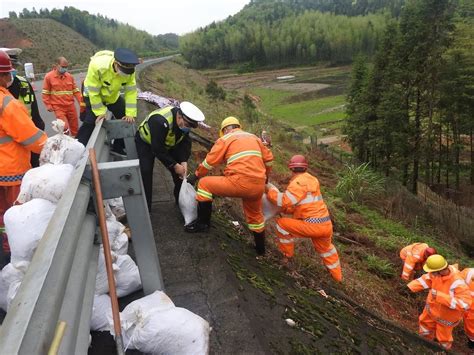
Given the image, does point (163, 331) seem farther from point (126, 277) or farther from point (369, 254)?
point (369, 254)

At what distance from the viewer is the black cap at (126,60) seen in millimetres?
4316

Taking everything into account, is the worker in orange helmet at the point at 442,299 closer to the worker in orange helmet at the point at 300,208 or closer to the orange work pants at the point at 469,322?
the orange work pants at the point at 469,322

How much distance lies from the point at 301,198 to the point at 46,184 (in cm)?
325

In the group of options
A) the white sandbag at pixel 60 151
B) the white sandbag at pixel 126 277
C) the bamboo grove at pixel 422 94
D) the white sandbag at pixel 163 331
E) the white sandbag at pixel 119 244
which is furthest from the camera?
the bamboo grove at pixel 422 94

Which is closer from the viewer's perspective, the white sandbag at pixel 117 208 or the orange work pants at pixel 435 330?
the white sandbag at pixel 117 208

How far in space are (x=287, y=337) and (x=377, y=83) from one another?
85.1 ft

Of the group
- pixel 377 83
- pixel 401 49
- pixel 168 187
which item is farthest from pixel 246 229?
pixel 377 83

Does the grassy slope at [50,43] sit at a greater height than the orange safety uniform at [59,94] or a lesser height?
greater

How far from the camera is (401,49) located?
75.1 feet

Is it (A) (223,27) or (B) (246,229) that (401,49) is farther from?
(A) (223,27)

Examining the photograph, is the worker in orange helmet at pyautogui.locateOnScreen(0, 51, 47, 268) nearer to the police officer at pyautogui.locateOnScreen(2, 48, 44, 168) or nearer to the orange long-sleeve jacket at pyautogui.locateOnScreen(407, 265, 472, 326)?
the police officer at pyautogui.locateOnScreen(2, 48, 44, 168)

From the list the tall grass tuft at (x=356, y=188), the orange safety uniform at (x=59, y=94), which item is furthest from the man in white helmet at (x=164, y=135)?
the tall grass tuft at (x=356, y=188)

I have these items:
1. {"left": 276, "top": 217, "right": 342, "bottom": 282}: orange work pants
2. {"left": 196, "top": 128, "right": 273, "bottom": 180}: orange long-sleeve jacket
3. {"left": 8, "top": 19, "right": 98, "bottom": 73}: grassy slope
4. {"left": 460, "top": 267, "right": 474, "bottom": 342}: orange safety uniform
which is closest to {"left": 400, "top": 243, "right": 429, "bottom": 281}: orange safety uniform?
{"left": 460, "top": 267, "right": 474, "bottom": 342}: orange safety uniform

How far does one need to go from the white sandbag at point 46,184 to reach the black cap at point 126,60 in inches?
90.6
